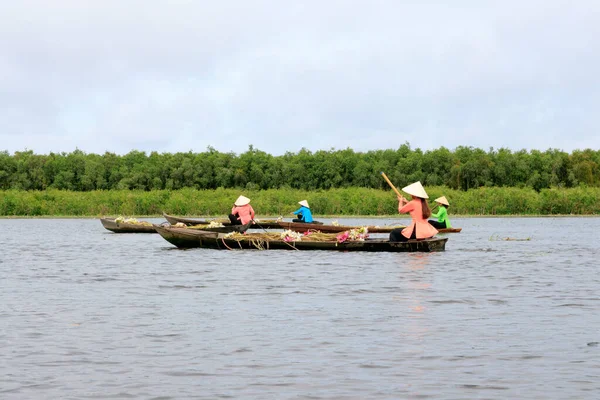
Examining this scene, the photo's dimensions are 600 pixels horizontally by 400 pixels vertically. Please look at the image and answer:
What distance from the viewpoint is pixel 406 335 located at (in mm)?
10789

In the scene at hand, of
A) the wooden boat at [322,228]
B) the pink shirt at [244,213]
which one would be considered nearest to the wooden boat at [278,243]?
the pink shirt at [244,213]

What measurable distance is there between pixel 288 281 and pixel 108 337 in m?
6.49

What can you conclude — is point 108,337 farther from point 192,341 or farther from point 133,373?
point 133,373

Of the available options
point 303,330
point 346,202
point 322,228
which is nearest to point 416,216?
point 322,228

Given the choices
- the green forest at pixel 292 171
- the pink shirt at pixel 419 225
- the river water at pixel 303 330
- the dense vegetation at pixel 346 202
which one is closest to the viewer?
the river water at pixel 303 330

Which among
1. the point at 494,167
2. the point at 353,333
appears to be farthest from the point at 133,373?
the point at 494,167

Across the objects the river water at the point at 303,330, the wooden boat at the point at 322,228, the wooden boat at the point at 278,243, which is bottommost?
the river water at the point at 303,330

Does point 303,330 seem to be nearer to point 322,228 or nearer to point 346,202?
point 322,228

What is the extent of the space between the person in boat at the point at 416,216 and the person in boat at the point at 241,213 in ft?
20.8

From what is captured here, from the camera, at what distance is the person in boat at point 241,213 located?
27188 mm

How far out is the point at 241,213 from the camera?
27.2 meters

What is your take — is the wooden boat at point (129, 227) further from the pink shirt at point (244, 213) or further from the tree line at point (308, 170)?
the tree line at point (308, 170)

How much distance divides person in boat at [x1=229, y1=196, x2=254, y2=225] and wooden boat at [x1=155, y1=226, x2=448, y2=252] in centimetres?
289

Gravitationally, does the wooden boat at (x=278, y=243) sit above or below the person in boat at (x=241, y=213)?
below
